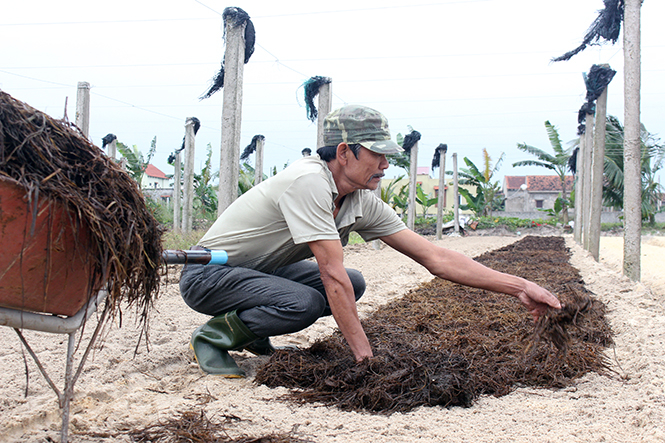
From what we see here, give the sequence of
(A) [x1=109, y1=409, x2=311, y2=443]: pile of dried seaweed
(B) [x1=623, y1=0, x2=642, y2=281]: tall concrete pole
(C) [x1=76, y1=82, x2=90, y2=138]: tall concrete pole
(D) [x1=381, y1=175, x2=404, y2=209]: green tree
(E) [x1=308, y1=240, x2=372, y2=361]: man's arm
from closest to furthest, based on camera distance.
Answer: (A) [x1=109, y1=409, x2=311, y2=443]: pile of dried seaweed < (E) [x1=308, y1=240, x2=372, y2=361]: man's arm < (B) [x1=623, y1=0, x2=642, y2=281]: tall concrete pole < (C) [x1=76, y1=82, x2=90, y2=138]: tall concrete pole < (D) [x1=381, y1=175, x2=404, y2=209]: green tree

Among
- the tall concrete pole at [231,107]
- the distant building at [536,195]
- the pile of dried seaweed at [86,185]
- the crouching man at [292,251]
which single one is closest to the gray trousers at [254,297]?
the crouching man at [292,251]

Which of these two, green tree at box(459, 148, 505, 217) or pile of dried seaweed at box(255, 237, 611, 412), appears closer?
pile of dried seaweed at box(255, 237, 611, 412)

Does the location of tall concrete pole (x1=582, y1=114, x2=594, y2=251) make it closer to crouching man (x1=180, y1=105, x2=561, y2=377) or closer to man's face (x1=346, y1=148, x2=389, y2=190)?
crouching man (x1=180, y1=105, x2=561, y2=377)

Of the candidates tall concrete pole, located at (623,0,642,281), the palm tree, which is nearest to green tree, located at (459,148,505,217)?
the palm tree

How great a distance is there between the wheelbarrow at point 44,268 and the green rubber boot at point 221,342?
0.92m

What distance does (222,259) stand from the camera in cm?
208

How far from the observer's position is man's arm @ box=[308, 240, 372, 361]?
7.05 feet

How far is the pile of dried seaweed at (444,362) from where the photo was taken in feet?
6.68

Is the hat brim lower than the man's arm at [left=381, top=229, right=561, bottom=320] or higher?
higher

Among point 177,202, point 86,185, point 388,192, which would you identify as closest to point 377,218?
point 86,185

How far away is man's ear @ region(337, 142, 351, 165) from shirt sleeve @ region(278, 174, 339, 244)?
7.8 inches

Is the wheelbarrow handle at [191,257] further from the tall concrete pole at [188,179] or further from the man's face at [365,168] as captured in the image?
the tall concrete pole at [188,179]

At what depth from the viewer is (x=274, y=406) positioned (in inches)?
77.6

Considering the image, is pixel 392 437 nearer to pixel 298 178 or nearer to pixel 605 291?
pixel 298 178
